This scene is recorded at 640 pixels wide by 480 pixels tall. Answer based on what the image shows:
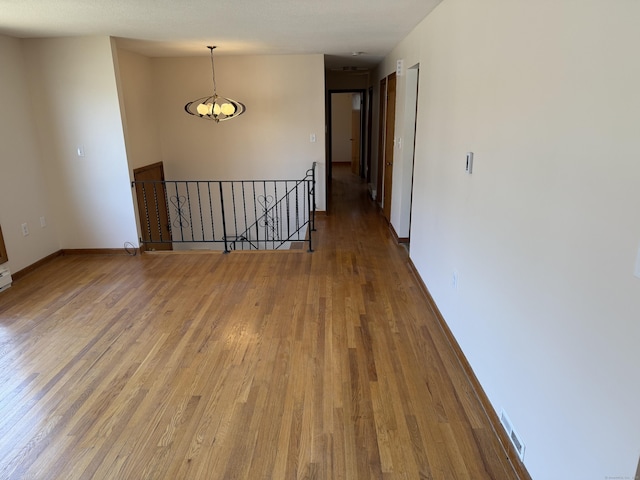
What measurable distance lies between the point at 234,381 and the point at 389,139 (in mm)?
4309

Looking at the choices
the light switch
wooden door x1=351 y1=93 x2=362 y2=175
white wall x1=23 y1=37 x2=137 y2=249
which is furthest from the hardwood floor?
wooden door x1=351 y1=93 x2=362 y2=175

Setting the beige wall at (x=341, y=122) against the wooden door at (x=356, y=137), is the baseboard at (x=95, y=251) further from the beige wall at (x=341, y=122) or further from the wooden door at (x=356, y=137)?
the beige wall at (x=341, y=122)

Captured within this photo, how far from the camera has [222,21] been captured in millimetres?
3637

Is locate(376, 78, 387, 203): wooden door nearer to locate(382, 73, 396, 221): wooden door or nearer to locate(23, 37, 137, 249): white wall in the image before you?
locate(382, 73, 396, 221): wooden door

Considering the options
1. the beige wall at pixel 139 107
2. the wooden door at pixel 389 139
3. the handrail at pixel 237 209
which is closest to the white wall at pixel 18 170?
the beige wall at pixel 139 107

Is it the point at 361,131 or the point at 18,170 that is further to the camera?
the point at 361,131

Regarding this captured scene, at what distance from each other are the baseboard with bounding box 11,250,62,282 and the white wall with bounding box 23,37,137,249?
0.17m

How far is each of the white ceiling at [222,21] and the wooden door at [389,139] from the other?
0.62 m

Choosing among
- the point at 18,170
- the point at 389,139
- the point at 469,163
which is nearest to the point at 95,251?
the point at 18,170

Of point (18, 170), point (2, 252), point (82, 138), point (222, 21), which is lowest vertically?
point (2, 252)

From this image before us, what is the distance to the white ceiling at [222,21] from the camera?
3.06 meters

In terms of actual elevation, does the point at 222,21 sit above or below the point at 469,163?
above

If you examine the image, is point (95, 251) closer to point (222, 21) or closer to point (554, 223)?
point (222, 21)

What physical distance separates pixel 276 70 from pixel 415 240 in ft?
11.7
